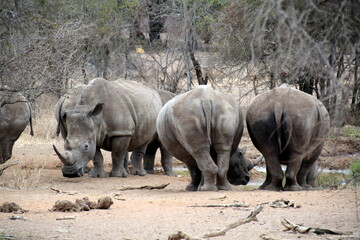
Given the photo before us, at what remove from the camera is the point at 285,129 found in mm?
12008

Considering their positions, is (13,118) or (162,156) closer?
(13,118)

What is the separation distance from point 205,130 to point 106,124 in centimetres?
364

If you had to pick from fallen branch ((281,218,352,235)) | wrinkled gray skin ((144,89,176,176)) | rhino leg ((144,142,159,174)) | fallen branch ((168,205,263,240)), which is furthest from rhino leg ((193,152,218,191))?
rhino leg ((144,142,159,174))

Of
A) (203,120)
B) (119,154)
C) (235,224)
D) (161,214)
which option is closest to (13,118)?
(119,154)

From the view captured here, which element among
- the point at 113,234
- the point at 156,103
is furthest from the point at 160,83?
the point at 113,234

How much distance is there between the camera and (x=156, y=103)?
16.8m

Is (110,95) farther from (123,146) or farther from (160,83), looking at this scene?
(160,83)

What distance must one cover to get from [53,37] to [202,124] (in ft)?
9.28

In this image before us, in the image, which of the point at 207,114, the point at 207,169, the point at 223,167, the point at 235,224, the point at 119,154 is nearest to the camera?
the point at 235,224

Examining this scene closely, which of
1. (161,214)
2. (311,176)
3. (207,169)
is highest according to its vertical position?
(207,169)

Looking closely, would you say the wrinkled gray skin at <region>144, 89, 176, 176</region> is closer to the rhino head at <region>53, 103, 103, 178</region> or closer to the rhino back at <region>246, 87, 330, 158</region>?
the rhino head at <region>53, 103, 103, 178</region>

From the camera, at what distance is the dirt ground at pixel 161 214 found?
27.2ft

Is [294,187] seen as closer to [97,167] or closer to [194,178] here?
[194,178]

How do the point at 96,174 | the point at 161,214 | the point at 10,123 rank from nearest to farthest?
the point at 161,214
the point at 10,123
the point at 96,174
